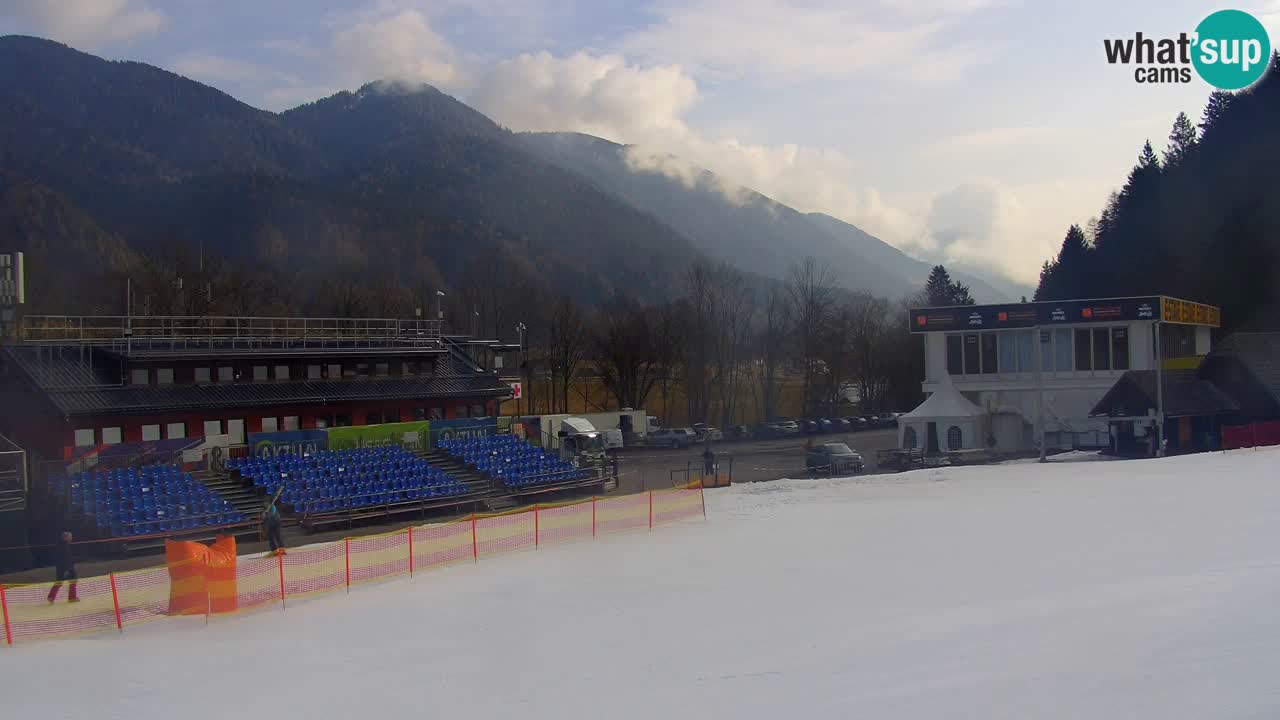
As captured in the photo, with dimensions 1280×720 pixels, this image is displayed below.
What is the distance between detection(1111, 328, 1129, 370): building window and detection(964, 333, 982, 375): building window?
7.30 m

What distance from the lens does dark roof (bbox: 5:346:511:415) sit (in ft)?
102

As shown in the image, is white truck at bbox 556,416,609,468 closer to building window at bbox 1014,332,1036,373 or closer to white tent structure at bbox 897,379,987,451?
white tent structure at bbox 897,379,987,451

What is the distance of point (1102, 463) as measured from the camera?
129 feet

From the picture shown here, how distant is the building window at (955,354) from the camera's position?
56188 mm

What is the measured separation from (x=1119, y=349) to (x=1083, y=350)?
1.84m

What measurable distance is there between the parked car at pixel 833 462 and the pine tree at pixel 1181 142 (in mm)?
78649

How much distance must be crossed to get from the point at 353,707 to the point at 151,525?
691 inches

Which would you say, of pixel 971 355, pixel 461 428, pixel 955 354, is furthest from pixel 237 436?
pixel 971 355

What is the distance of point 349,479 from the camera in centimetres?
3138

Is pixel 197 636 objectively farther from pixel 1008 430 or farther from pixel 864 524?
pixel 1008 430

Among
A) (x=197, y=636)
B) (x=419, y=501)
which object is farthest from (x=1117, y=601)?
(x=419, y=501)

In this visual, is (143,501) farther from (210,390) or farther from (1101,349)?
(1101,349)

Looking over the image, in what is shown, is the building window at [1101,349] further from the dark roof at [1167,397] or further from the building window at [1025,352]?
the dark roof at [1167,397]

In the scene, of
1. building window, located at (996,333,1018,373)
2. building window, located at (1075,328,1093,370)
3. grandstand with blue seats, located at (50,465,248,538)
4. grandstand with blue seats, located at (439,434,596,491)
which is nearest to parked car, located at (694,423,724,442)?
building window, located at (996,333,1018,373)
